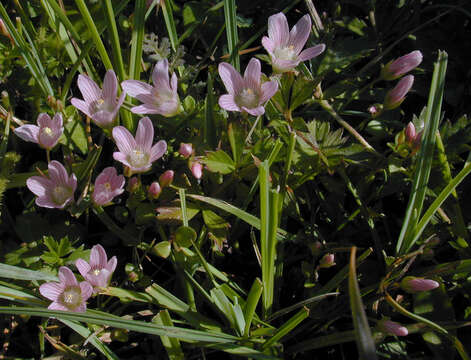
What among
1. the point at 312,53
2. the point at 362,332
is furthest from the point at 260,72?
the point at 362,332

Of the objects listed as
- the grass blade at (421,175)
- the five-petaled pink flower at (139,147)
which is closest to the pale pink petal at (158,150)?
the five-petaled pink flower at (139,147)

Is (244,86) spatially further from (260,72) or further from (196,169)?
(196,169)

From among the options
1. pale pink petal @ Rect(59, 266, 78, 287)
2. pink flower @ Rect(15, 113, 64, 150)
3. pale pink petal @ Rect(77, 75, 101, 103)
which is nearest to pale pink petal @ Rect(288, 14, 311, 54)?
pale pink petal @ Rect(77, 75, 101, 103)

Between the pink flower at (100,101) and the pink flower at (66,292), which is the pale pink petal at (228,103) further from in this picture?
the pink flower at (66,292)

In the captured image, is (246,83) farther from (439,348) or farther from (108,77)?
(439,348)

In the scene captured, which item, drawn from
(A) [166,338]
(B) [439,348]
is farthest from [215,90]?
(B) [439,348]

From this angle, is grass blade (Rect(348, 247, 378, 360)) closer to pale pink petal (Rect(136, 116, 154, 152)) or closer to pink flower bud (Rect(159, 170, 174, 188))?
pink flower bud (Rect(159, 170, 174, 188))
